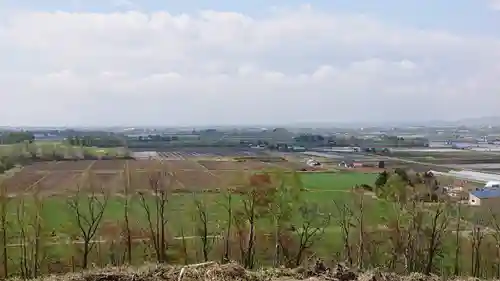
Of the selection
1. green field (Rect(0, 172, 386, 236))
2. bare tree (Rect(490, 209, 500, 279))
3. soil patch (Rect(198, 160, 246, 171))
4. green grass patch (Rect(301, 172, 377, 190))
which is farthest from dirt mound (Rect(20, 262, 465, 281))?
soil patch (Rect(198, 160, 246, 171))

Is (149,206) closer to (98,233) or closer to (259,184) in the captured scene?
(98,233)

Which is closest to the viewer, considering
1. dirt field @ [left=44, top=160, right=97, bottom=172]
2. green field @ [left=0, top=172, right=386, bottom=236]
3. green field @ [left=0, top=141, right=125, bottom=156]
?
green field @ [left=0, top=172, right=386, bottom=236]

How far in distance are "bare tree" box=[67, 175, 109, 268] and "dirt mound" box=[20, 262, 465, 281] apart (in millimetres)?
9207

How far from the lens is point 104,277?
19.7 ft

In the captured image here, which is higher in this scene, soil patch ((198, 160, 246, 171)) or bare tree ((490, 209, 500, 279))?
soil patch ((198, 160, 246, 171))

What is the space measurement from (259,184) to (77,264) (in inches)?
242

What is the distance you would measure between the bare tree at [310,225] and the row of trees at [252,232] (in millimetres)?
35

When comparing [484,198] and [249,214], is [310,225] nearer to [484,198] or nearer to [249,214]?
[249,214]

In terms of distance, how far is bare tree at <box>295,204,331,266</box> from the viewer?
16.3 m

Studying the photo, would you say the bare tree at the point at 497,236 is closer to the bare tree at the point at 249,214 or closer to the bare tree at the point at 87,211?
the bare tree at the point at 249,214

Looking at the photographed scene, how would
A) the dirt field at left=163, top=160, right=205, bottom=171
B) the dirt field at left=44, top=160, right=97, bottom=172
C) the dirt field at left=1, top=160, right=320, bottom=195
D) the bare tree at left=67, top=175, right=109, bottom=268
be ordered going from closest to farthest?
the bare tree at left=67, top=175, right=109, bottom=268
the dirt field at left=1, top=160, right=320, bottom=195
the dirt field at left=44, top=160, right=97, bottom=172
the dirt field at left=163, top=160, right=205, bottom=171

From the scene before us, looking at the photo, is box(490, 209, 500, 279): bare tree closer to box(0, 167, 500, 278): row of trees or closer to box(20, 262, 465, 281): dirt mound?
box(0, 167, 500, 278): row of trees

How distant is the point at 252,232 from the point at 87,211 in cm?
519

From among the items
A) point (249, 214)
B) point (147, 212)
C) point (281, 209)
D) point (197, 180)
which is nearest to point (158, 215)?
point (147, 212)
